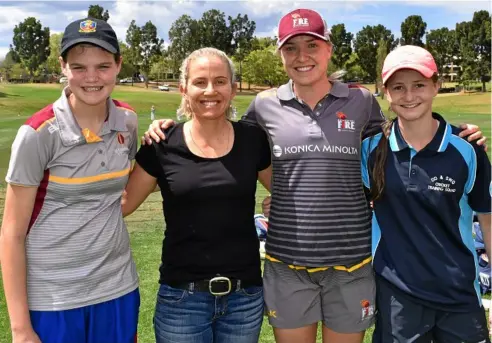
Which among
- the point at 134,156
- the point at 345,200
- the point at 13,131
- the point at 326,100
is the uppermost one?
the point at 326,100

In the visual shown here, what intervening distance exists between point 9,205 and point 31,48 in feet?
313

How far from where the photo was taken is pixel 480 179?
9.81 ft

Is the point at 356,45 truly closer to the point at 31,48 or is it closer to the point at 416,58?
the point at 31,48

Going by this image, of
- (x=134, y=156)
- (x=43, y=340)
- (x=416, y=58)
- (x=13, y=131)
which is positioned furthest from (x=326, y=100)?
(x=13, y=131)

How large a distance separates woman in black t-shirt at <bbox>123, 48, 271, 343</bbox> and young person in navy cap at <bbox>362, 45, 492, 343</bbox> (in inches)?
30.7

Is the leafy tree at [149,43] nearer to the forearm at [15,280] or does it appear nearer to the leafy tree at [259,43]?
the leafy tree at [259,43]

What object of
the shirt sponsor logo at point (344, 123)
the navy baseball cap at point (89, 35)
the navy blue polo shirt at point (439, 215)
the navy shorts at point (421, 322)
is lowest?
the navy shorts at point (421, 322)

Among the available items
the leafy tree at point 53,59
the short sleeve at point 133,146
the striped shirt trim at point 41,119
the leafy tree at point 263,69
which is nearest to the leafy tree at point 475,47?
the leafy tree at point 263,69

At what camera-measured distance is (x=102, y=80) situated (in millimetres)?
2809

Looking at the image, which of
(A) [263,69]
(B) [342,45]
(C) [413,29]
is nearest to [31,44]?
(A) [263,69]

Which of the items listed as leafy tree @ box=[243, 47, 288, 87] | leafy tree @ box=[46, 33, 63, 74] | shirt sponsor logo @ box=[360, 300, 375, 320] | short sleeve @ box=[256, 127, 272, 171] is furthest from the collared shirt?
leafy tree @ box=[46, 33, 63, 74]

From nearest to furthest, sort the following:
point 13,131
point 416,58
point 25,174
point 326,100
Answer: point 25,174 < point 416,58 < point 326,100 < point 13,131

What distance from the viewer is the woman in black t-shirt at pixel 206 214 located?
116 inches

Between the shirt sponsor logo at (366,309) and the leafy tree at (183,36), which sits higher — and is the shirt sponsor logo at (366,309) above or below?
below
